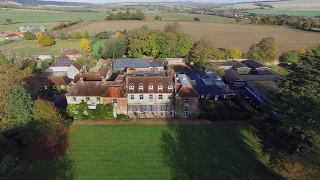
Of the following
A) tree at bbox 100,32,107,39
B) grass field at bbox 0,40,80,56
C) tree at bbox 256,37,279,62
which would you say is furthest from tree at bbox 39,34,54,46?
tree at bbox 256,37,279,62

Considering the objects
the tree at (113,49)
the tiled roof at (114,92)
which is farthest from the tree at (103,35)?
the tiled roof at (114,92)

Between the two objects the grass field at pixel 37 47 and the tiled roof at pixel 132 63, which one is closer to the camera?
the tiled roof at pixel 132 63

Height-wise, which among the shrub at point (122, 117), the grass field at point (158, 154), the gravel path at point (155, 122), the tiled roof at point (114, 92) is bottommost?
the grass field at point (158, 154)

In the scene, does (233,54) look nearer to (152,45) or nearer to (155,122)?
(152,45)

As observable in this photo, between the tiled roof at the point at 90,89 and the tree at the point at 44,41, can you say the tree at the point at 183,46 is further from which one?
the tree at the point at 44,41

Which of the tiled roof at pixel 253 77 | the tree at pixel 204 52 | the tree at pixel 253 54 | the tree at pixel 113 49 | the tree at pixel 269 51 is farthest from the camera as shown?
the tree at pixel 113 49

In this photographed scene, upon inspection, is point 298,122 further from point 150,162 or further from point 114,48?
point 114,48

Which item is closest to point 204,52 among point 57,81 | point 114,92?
point 114,92
